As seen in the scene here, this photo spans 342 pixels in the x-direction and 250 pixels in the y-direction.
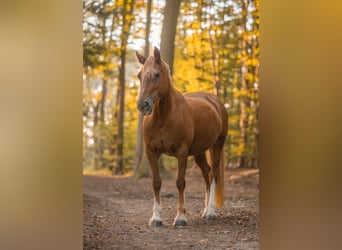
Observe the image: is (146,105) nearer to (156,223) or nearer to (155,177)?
(155,177)

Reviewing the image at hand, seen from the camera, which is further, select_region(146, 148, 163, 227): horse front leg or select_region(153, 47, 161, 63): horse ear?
select_region(146, 148, 163, 227): horse front leg

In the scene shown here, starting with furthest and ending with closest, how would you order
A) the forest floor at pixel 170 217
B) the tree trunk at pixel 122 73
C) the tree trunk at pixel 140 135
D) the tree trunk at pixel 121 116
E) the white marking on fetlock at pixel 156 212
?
1. the tree trunk at pixel 121 116
2. the tree trunk at pixel 122 73
3. the tree trunk at pixel 140 135
4. the white marking on fetlock at pixel 156 212
5. the forest floor at pixel 170 217

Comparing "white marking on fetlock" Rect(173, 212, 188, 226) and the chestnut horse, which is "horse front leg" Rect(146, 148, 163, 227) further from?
"white marking on fetlock" Rect(173, 212, 188, 226)

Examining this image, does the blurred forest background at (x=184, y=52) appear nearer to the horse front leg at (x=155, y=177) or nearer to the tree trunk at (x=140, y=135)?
the tree trunk at (x=140, y=135)

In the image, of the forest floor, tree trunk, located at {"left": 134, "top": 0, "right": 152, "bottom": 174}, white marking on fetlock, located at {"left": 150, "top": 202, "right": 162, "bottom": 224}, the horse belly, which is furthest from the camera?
tree trunk, located at {"left": 134, "top": 0, "right": 152, "bottom": 174}

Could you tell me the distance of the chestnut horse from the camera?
301 centimetres

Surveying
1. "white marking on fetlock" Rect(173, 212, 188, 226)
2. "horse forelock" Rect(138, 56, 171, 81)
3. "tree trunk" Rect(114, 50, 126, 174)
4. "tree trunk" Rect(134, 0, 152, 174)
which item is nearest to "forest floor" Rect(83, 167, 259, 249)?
"white marking on fetlock" Rect(173, 212, 188, 226)

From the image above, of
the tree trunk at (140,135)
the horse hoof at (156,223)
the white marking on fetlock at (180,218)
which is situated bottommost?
the horse hoof at (156,223)

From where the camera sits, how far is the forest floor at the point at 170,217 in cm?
277

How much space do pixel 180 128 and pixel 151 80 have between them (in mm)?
453

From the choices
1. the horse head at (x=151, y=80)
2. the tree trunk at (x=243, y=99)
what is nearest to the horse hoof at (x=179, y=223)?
the tree trunk at (x=243, y=99)

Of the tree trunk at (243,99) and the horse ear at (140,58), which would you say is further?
the tree trunk at (243,99)
